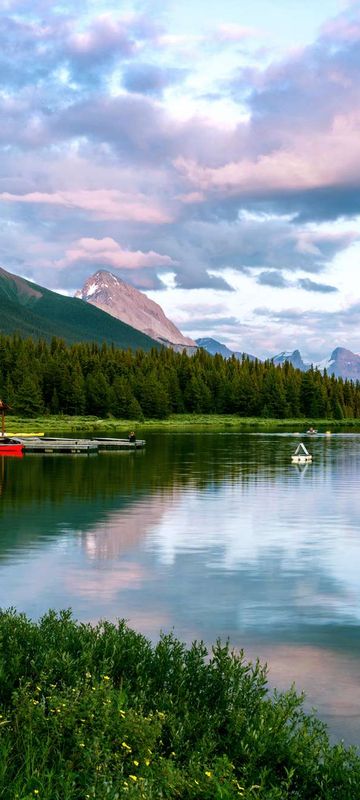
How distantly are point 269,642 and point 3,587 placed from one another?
742 centimetres

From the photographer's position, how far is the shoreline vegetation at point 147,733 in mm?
8242

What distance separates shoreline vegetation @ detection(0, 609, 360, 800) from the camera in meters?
8.24

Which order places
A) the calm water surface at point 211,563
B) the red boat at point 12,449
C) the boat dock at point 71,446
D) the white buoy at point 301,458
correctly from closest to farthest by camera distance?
the calm water surface at point 211,563
the white buoy at point 301,458
the red boat at point 12,449
the boat dock at point 71,446

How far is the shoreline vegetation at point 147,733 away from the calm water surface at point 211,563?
6.98 ft

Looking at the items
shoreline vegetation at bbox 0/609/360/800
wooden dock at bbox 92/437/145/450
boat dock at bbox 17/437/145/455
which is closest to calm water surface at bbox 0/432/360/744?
shoreline vegetation at bbox 0/609/360/800

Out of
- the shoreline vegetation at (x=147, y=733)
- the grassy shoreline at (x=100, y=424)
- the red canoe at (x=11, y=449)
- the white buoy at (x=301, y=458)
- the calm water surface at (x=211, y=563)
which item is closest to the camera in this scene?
the shoreline vegetation at (x=147, y=733)

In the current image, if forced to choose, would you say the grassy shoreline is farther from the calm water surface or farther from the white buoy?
the calm water surface

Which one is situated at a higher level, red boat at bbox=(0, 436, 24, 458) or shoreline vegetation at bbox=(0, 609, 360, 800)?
red boat at bbox=(0, 436, 24, 458)

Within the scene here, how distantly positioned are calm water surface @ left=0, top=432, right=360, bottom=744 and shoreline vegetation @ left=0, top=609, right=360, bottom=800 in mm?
2127

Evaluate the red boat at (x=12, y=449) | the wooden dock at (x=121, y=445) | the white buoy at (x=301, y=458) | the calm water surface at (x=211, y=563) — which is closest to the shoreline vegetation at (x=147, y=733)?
the calm water surface at (x=211, y=563)

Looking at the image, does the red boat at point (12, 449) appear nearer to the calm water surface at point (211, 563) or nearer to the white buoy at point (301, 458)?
the white buoy at point (301, 458)

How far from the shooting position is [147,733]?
907 centimetres

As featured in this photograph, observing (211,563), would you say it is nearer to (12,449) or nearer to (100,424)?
(12,449)

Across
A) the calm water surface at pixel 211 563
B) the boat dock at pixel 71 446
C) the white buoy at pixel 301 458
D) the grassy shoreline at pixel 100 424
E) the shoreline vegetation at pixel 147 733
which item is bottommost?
the calm water surface at pixel 211 563
